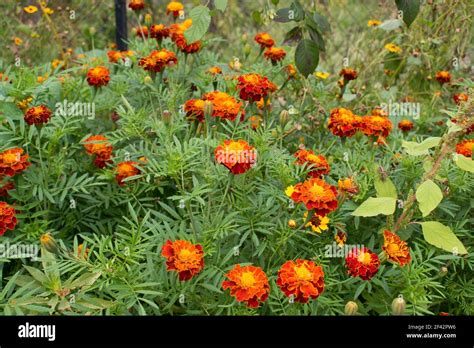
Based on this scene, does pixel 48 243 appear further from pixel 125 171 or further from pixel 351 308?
pixel 351 308

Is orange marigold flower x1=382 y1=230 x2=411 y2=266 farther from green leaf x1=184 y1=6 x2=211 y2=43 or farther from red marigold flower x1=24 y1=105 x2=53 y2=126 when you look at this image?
red marigold flower x1=24 y1=105 x2=53 y2=126

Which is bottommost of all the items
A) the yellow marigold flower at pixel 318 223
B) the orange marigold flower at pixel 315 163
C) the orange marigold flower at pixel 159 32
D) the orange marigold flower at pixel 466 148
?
the yellow marigold flower at pixel 318 223

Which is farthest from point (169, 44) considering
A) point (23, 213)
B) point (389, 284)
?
point (389, 284)

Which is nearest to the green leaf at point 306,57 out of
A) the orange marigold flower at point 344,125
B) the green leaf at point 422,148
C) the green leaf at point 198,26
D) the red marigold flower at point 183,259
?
the orange marigold flower at point 344,125

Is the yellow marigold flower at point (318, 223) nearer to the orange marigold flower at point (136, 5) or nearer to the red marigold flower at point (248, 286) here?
the red marigold flower at point (248, 286)

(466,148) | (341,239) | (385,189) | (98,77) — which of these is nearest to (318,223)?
(341,239)

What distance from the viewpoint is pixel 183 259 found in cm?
123

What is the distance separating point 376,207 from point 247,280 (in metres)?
0.37

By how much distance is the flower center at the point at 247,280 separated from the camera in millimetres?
1234

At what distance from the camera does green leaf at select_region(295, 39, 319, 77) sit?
6.01 ft

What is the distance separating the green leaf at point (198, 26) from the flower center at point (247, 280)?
25.2 inches

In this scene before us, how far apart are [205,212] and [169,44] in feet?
2.95

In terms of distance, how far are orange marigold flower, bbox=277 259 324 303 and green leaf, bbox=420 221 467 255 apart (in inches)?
12.0
